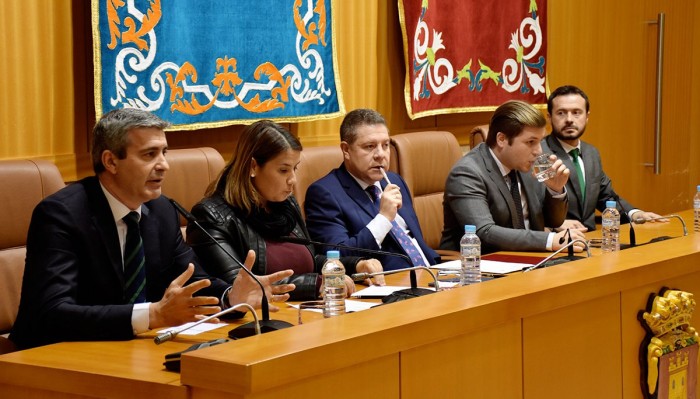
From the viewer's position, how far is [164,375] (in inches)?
81.0

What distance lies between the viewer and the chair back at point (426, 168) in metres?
4.68

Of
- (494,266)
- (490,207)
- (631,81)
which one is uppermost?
(631,81)

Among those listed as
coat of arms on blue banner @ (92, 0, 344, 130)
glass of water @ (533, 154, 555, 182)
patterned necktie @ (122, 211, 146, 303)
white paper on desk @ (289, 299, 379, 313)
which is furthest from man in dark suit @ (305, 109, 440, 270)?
patterned necktie @ (122, 211, 146, 303)

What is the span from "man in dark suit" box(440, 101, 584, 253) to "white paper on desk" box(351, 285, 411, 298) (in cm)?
110

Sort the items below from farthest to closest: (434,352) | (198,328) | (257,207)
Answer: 1. (257,207)
2. (198,328)
3. (434,352)

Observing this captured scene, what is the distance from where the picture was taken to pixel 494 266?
3.57 meters

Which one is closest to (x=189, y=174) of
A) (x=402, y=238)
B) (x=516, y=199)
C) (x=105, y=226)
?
(x=402, y=238)

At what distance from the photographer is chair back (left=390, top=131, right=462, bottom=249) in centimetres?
468

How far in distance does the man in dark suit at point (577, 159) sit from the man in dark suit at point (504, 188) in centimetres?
56

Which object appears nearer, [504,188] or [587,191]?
[504,188]

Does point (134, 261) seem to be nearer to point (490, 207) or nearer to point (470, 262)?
point (470, 262)

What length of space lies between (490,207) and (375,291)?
1.38 metres

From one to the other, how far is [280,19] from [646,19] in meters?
3.88

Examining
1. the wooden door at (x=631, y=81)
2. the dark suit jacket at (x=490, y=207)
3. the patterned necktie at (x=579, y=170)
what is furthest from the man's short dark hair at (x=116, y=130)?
the wooden door at (x=631, y=81)
